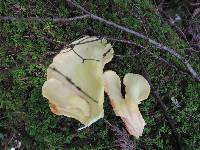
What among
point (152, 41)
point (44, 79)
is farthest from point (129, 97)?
point (44, 79)

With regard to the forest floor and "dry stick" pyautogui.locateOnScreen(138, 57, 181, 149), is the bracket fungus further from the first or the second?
"dry stick" pyautogui.locateOnScreen(138, 57, 181, 149)

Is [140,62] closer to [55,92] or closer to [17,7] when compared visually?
[55,92]

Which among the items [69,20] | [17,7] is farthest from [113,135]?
[17,7]

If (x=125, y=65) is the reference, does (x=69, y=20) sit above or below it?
above

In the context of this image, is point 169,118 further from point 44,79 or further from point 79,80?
point 44,79

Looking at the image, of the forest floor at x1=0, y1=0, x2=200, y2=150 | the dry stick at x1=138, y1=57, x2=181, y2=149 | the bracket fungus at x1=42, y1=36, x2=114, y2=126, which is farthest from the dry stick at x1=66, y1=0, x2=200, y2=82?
the dry stick at x1=138, y1=57, x2=181, y2=149

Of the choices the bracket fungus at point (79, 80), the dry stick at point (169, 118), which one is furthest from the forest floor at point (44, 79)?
the bracket fungus at point (79, 80)

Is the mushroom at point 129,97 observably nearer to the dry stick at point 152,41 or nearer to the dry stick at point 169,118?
the dry stick at point 169,118
